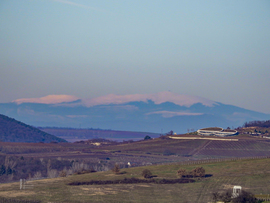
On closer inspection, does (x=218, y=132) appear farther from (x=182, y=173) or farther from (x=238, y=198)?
(x=238, y=198)

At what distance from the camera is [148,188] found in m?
66.9

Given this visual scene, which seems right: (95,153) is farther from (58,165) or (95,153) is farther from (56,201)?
(56,201)

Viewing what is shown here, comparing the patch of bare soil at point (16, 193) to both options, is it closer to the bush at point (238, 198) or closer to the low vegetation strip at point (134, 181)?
the low vegetation strip at point (134, 181)

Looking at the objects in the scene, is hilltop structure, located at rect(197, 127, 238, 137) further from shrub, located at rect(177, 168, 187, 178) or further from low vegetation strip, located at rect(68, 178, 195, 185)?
low vegetation strip, located at rect(68, 178, 195, 185)

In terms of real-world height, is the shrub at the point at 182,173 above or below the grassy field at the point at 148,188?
above

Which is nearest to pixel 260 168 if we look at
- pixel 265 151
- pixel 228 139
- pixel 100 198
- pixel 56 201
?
pixel 100 198

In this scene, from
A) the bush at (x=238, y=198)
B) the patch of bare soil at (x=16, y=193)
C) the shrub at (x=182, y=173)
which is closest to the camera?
the bush at (x=238, y=198)

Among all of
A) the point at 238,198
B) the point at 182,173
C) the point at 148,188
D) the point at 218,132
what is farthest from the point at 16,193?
the point at 218,132

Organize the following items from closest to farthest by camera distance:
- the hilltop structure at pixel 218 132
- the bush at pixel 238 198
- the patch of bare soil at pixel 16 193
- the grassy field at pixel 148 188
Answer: the bush at pixel 238 198 → the grassy field at pixel 148 188 → the patch of bare soil at pixel 16 193 → the hilltop structure at pixel 218 132

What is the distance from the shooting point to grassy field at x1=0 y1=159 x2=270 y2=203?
2307 inches

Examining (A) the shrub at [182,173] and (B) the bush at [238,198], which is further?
(A) the shrub at [182,173]

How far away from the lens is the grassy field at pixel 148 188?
58.6 meters

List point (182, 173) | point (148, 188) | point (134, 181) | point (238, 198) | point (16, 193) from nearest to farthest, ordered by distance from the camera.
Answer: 1. point (238, 198)
2. point (16, 193)
3. point (148, 188)
4. point (134, 181)
5. point (182, 173)

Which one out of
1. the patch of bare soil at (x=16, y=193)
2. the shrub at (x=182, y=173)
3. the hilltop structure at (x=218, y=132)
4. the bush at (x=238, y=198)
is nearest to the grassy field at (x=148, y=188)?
the patch of bare soil at (x=16, y=193)
